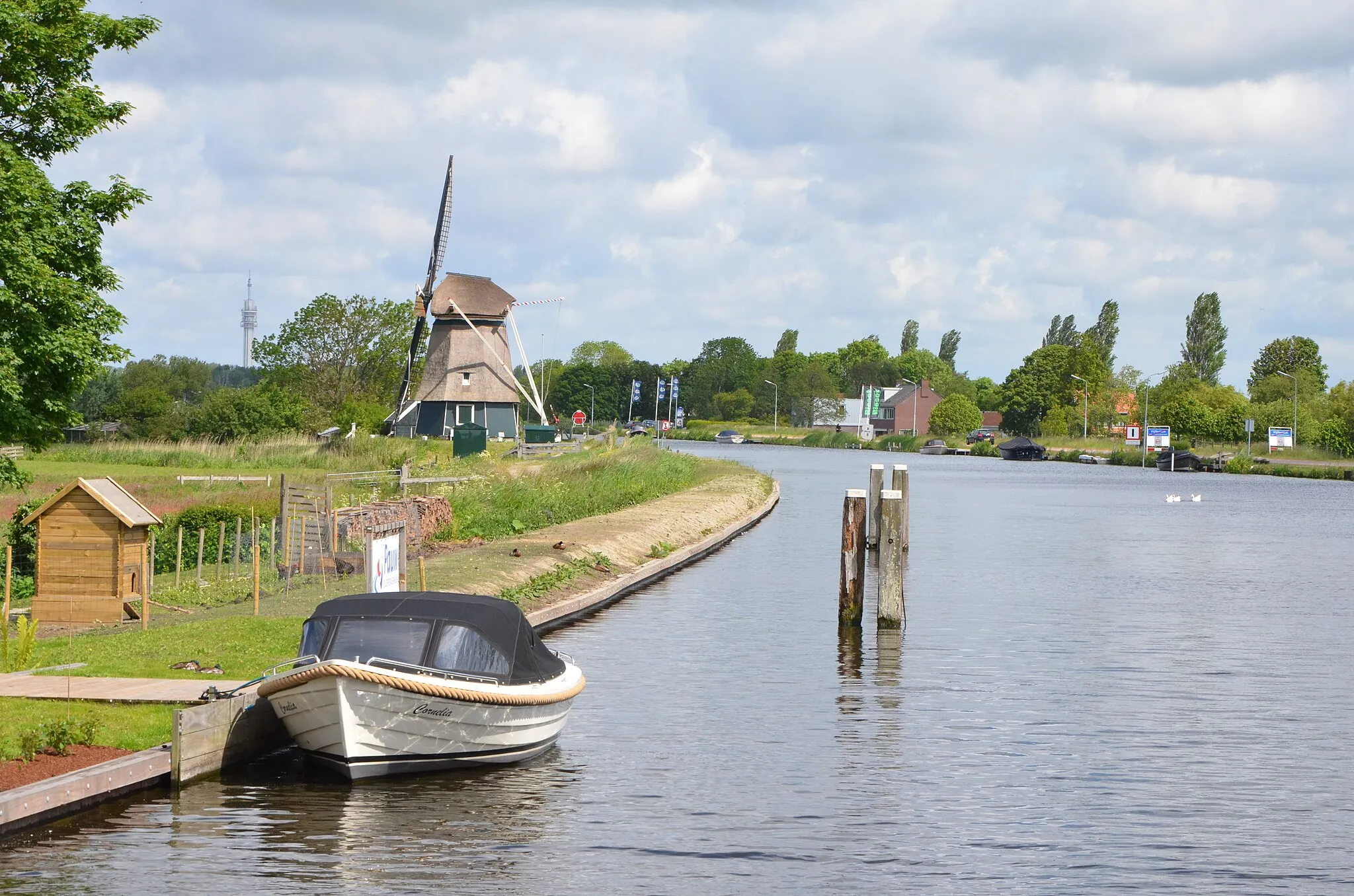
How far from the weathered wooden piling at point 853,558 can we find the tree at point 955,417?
159m

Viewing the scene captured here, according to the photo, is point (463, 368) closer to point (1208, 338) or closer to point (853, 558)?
point (853, 558)

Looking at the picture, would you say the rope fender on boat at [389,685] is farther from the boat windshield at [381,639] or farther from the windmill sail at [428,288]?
the windmill sail at [428,288]

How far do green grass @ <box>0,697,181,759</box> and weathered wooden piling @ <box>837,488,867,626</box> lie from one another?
14.1 meters

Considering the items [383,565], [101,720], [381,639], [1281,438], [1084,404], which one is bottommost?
[101,720]

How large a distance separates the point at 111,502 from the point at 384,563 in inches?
305

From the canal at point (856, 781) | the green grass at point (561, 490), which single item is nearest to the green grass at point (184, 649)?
the canal at point (856, 781)

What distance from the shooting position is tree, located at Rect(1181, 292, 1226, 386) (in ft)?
593

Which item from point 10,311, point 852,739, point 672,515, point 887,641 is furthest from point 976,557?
point 10,311

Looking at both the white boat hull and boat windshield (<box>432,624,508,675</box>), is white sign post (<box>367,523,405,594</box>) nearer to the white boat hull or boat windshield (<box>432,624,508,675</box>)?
boat windshield (<box>432,624,508,675</box>)

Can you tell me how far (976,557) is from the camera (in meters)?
45.6

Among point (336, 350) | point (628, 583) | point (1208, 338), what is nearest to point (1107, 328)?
point (1208, 338)

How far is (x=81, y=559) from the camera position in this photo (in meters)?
25.8

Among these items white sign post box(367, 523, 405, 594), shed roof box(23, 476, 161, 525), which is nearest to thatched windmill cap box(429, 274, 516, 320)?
shed roof box(23, 476, 161, 525)

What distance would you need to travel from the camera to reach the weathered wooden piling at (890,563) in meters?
27.2
